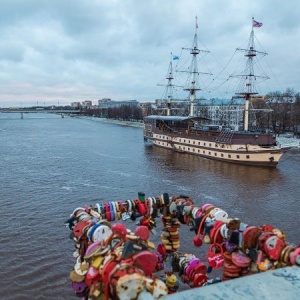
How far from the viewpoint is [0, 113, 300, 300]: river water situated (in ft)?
43.9

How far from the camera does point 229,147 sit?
138 feet

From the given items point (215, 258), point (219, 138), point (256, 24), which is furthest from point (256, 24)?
point (215, 258)

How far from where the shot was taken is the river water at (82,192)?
13.4 meters

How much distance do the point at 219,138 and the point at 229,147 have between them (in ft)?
7.76

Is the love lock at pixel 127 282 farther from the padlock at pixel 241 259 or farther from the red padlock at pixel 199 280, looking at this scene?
the red padlock at pixel 199 280

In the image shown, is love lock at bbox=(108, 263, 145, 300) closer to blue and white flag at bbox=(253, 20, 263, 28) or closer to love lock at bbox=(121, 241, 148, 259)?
love lock at bbox=(121, 241, 148, 259)

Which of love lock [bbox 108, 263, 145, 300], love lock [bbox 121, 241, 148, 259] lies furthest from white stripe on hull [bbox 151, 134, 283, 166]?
love lock [bbox 108, 263, 145, 300]

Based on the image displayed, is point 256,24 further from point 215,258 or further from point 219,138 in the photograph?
point 215,258

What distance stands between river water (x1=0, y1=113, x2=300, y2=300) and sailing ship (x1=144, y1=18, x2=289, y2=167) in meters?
1.52

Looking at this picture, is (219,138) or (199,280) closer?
(199,280)

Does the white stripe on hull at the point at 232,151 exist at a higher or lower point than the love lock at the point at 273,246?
lower

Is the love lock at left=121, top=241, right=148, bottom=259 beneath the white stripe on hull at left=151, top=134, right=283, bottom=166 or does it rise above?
above

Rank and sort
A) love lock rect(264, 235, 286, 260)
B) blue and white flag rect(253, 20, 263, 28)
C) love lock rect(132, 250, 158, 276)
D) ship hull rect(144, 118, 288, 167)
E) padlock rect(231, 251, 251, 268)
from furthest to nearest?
blue and white flag rect(253, 20, 263, 28) < ship hull rect(144, 118, 288, 167) < padlock rect(231, 251, 251, 268) < love lock rect(264, 235, 286, 260) < love lock rect(132, 250, 158, 276)

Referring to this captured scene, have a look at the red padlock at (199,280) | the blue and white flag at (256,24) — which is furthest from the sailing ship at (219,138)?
the red padlock at (199,280)
